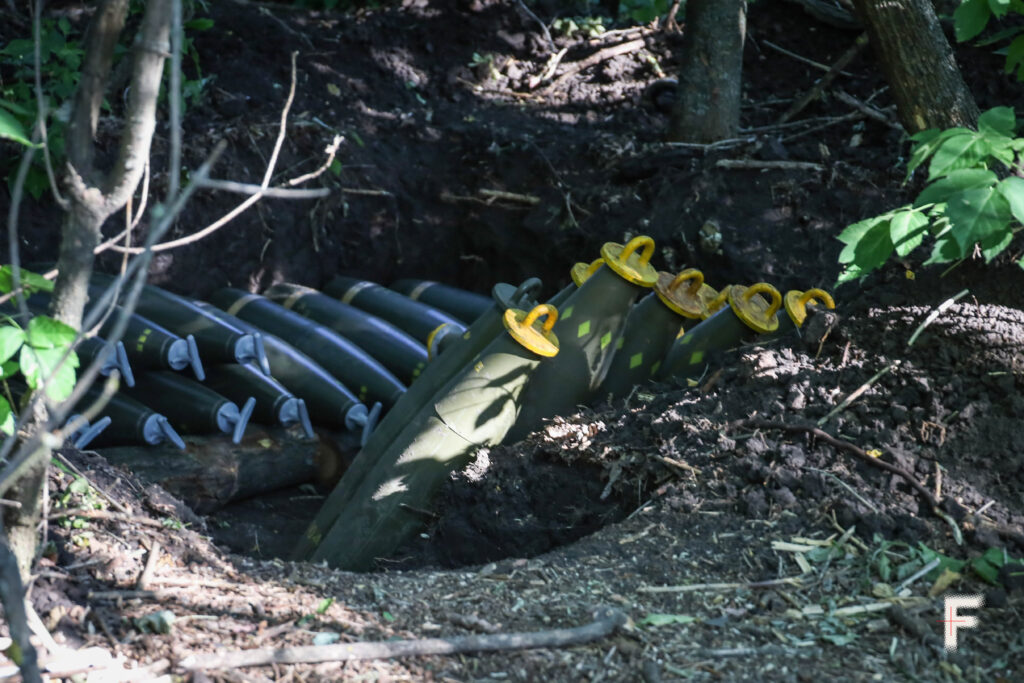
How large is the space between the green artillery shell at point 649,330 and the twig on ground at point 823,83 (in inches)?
101

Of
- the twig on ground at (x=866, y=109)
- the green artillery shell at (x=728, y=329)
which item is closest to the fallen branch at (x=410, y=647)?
the green artillery shell at (x=728, y=329)

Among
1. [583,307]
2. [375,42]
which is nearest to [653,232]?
[583,307]

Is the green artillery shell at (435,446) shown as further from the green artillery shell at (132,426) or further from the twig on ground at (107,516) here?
the green artillery shell at (132,426)

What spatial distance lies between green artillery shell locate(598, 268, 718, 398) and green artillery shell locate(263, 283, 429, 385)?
149 centimetres

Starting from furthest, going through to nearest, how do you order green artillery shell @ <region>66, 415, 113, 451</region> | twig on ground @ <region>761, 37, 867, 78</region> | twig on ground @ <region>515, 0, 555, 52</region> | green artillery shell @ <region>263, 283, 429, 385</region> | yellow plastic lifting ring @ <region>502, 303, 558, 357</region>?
twig on ground @ <region>515, 0, 555, 52</region> < twig on ground @ <region>761, 37, 867, 78</region> < green artillery shell @ <region>263, 283, 429, 385</region> < green artillery shell @ <region>66, 415, 113, 451</region> < yellow plastic lifting ring @ <region>502, 303, 558, 357</region>

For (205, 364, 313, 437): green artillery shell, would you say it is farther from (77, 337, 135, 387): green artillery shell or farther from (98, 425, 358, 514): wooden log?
(77, 337, 135, 387): green artillery shell

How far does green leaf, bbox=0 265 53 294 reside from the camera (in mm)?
1812

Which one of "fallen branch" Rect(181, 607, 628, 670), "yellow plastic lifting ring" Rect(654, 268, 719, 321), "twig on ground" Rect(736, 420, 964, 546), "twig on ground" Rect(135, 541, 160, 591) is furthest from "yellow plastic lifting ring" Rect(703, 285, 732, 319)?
"twig on ground" Rect(135, 541, 160, 591)

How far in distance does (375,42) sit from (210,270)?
83.4 inches

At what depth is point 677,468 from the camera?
2812 mm

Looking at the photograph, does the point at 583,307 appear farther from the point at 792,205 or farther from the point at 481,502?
the point at 792,205

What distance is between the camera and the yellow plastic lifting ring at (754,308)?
3.42 metres

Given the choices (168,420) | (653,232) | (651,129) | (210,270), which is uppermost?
(651,129)

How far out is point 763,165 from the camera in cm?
496
